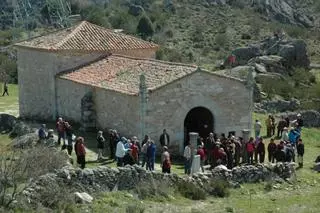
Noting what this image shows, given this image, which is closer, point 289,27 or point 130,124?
point 130,124

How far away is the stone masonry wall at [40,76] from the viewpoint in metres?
30.3

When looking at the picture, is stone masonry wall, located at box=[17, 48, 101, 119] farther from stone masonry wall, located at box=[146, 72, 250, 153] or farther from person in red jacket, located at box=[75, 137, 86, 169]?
person in red jacket, located at box=[75, 137, 86, 169]

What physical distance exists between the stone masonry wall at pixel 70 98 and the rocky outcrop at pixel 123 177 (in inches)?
376

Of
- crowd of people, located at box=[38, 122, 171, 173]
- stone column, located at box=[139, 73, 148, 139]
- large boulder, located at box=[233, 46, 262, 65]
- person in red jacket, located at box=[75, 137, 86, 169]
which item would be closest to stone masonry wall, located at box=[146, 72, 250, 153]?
stone column, located at box=[139, 73, 148, 139]

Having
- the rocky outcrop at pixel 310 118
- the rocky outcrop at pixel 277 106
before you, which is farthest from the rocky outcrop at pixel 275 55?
the rocky outcrop at pixel 310 118

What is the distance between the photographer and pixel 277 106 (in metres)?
37.4

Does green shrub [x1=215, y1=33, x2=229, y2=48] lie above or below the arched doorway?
above

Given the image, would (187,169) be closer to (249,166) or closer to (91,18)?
(249,166)

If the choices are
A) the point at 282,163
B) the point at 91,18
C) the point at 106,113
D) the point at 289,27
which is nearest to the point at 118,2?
the point at 91,18

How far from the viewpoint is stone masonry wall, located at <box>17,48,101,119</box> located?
30281 millimetres

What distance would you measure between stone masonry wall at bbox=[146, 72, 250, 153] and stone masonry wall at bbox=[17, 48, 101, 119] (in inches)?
302

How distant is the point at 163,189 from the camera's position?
1802cm

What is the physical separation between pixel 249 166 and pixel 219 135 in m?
5.07

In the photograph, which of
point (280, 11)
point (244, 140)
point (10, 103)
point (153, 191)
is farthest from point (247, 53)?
point (153, 191)
